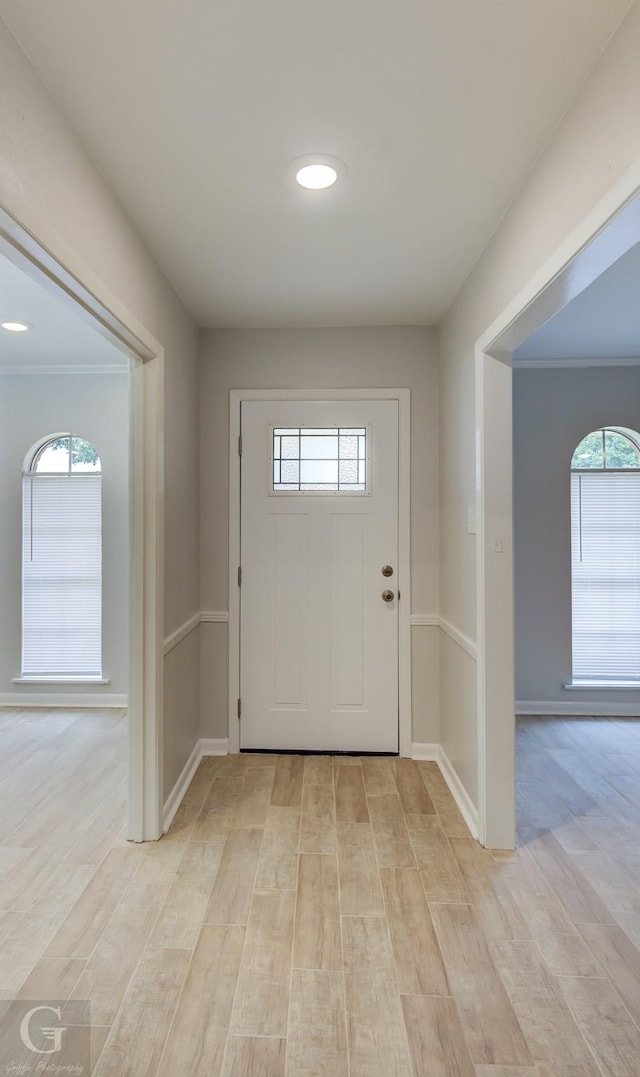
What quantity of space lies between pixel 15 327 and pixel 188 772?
272cm

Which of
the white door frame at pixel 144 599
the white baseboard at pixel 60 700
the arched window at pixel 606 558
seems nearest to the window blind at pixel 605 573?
the arched window at pixel 606 558

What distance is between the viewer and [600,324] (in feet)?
10.5

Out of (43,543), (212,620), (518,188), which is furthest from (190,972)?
(43,543)

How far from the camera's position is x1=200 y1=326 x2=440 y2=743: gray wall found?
3.13m

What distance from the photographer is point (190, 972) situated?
1.60 metres

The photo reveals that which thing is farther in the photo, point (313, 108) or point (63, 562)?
point (63, 562)

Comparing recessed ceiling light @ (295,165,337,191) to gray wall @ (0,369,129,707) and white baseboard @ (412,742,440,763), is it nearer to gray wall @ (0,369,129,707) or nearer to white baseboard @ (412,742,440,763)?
gray wall @ (0,369,129,707)

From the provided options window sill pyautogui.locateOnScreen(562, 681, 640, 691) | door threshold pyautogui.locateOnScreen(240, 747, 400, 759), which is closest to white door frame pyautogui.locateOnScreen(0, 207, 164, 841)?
door threshold pyautogui.locateOnScreen(240, 747, 400, 759)

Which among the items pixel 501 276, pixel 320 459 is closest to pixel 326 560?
pixel 320 459

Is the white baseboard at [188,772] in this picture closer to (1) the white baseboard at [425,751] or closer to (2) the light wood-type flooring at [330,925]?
(2) the light wood-type flooring at [330,925]

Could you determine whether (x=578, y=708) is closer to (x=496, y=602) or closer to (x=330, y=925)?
(x=496, y=602)

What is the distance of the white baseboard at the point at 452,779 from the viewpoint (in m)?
2.39

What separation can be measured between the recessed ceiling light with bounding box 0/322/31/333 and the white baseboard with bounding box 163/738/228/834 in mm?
2611

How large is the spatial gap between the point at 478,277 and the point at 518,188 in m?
0.51
